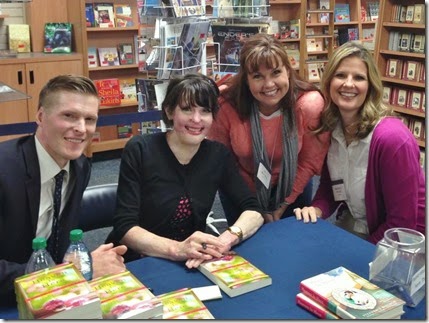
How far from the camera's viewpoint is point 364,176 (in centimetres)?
211

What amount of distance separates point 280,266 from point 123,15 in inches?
180

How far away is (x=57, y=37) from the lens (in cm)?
508

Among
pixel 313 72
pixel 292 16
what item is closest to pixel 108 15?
pixel 292 16

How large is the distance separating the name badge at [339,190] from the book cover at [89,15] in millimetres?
3907

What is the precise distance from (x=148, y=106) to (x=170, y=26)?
67 centimetres

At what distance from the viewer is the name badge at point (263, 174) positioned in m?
2.37

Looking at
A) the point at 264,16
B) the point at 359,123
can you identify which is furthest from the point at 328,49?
the point at 359,123

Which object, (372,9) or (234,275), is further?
(372,9)

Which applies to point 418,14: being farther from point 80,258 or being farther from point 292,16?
point 80,258

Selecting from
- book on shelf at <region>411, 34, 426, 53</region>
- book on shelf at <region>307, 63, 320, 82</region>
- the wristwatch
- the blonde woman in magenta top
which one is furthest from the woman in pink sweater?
book on shelf at <region>307, 63, 320, 82</region>

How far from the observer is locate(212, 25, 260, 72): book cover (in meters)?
3.70

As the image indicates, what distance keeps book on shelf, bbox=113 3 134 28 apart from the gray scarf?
3658 mm

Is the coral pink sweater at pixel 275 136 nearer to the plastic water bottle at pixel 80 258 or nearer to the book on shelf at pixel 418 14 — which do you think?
the plastic water bottle at pixel 80 258

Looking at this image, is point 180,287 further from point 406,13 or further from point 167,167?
point 406,13
